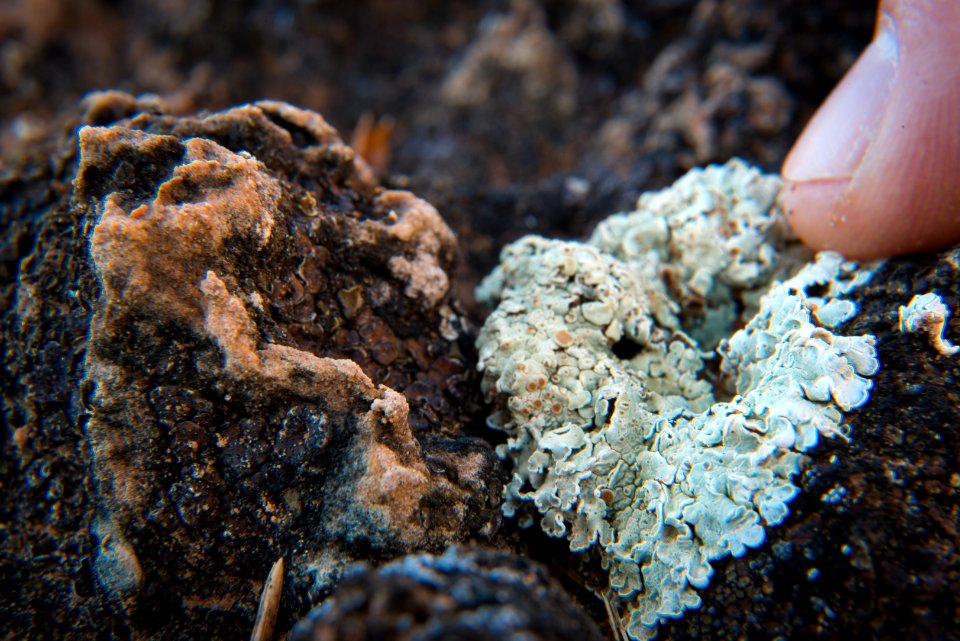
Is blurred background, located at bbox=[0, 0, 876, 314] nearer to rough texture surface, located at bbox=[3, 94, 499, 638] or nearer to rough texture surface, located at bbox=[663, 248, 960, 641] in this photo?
rough texture surface, located at bbox=[3, 94, 499, 638]

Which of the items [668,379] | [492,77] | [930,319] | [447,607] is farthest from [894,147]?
[492,77]

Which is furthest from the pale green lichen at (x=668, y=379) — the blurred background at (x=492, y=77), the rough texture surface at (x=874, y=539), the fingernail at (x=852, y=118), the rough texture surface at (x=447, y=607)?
the blurred background at (x=492, y=77)

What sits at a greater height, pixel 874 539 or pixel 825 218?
pixel 825 218

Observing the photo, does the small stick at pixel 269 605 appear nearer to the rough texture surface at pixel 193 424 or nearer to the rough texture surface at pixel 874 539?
the rough texture surface at pixel 193 424

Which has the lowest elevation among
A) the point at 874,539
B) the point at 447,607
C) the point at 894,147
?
the point at 447,607

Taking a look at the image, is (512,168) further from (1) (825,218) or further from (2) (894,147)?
(2) (894,147)

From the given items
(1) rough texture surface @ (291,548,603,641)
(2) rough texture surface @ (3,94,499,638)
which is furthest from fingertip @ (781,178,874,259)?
(1) rough texture surface @ (291,548,603,641)
